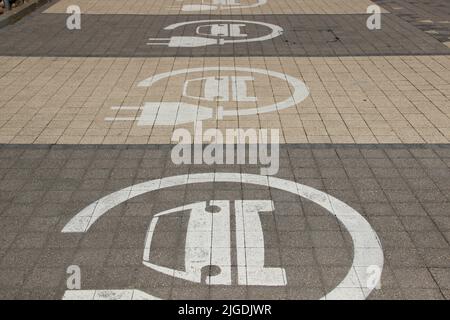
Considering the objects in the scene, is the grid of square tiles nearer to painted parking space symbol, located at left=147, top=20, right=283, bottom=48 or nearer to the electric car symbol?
the electric car symbol

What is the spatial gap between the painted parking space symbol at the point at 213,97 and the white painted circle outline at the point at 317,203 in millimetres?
2444

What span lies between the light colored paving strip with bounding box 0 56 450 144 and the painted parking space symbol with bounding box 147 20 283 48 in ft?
5.98

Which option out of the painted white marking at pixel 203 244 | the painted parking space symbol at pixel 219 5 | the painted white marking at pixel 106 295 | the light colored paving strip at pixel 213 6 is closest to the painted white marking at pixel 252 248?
the painted white marking at pixel 203 244

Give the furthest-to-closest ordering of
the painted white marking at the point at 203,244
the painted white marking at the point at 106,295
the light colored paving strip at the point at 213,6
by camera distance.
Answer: the light colored paving strip at the point at 213,6 < the painted white marking at the point at 203,244 < the painted white marking at the point at 106,295

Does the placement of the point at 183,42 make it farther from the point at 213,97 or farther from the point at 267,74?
the point at 213,97

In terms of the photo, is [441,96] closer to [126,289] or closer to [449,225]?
[449,225]

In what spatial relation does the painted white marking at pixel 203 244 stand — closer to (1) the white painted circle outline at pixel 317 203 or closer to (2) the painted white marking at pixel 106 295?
(2) the painted white marking at pixel 106 295

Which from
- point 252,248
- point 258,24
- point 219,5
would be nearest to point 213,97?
point 252,248

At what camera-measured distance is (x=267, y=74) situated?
13.2 metres

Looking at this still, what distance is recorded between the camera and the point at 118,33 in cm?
1727

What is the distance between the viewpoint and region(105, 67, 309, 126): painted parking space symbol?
1052 centimetres

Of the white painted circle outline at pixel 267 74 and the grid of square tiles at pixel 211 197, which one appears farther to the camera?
the white painted circle outline at pixel 267 74

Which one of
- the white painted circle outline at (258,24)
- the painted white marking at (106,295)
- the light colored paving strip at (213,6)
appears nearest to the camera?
the painted white marking at (106,295)

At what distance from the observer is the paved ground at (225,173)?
19.8 ft
